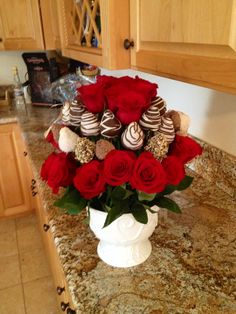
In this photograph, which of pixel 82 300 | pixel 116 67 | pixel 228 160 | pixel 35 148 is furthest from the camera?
pixel 35 148

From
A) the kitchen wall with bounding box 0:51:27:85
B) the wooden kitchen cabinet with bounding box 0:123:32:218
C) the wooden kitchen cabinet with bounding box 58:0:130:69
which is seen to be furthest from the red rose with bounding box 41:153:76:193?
the kitchen wall with bounding box 0:51:27:85

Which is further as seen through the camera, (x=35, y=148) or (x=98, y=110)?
(x=35, y=148)

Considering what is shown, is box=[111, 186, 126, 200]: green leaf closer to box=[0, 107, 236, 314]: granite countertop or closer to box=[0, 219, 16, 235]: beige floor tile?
box=[0, 107, 236, 314]: granite countertop

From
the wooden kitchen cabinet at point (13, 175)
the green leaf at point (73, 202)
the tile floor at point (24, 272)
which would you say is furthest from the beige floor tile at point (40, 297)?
the green leaf at point (73, 202)

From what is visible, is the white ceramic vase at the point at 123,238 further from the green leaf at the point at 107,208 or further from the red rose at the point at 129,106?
the red rose at the point at 129,106

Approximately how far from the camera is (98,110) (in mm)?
606

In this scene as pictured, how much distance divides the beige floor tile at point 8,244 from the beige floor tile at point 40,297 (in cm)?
37

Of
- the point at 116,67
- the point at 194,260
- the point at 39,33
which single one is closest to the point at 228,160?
the point at 194,260

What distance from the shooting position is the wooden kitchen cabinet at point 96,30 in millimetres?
852

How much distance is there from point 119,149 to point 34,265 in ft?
5.61

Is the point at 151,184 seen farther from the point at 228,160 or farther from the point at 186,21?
the point at 228,160

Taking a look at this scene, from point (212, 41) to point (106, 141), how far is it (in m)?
0.29

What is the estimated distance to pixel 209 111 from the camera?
112 centimetres

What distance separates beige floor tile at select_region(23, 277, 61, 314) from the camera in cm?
165
